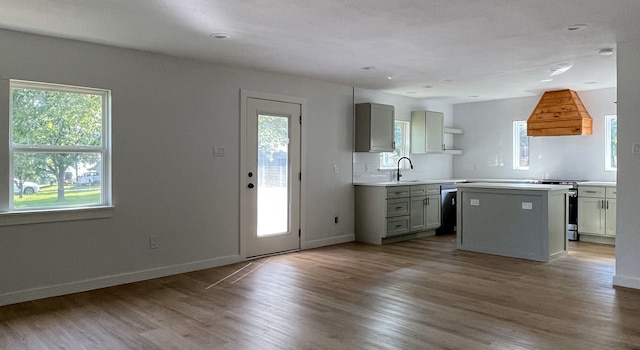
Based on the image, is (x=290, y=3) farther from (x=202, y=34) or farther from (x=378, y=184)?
(x=378, y=184)

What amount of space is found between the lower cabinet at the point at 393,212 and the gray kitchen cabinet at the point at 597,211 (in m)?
2.12

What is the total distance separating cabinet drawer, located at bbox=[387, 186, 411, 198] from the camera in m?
6.89

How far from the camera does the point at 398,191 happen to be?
7.01 metres

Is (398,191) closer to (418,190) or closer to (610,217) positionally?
(418,190)

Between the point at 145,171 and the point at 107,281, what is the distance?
3.60 ft

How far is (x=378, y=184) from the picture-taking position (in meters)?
6.91

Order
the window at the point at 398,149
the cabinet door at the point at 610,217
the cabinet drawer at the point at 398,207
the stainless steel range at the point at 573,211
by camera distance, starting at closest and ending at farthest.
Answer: the cabinet door at the point at 610,217 < the cabinet drawer at the point at 398,207 < the stainless steel range at the point at 573,211 < the window at the point at 398,149

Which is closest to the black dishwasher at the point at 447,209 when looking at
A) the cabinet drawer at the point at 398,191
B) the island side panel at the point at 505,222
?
the cabinet drawer at the point at 398,191

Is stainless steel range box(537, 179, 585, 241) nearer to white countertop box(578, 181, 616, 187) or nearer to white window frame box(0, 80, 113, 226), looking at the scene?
white countertop box(578, 181, 616, 187)

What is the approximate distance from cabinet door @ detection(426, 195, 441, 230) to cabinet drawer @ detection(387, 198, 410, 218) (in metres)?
0.54

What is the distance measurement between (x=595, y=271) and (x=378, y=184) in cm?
287

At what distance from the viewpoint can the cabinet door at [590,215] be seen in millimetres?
6895

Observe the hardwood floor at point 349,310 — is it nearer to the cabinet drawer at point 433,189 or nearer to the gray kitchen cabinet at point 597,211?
the gray kitchen cabinet at point 597,211

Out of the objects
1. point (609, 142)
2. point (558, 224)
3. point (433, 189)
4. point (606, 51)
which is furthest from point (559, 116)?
point (606, 51)
